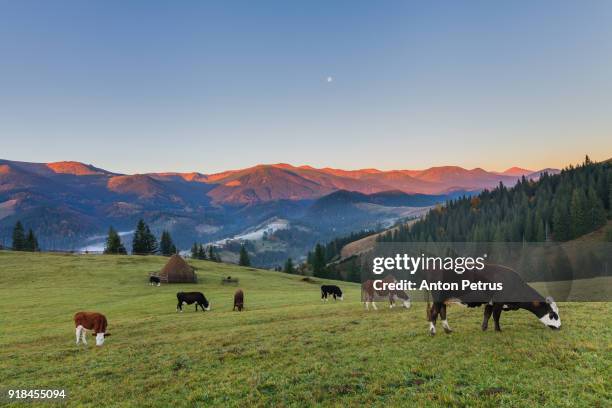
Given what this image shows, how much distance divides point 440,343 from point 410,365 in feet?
10.4

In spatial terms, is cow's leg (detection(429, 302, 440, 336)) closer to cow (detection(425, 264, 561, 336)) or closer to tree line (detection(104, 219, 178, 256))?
cow (detection(425, 264, 561, 336))

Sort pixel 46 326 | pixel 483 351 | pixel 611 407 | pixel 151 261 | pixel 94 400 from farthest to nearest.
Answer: pixel 151 261
pixel 46 326
pixel 483 351
pixel 94 400
pixel 611 407

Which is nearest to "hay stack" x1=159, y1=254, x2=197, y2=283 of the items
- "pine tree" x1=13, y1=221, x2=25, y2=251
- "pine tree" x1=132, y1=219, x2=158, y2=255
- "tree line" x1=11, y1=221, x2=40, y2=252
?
"pine tree" x1=132, y1=219, x2=158, y2=255

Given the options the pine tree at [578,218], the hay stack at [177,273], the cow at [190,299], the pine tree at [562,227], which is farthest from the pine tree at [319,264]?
the cow at [190,299]

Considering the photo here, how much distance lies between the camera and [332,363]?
48.2 ft

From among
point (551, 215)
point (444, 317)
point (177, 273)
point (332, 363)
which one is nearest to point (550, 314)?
point (444, 317)

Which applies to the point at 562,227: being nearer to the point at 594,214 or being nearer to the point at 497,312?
the point at 594,214

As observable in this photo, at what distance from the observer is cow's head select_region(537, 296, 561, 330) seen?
1617cm

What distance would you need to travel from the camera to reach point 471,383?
1141cm

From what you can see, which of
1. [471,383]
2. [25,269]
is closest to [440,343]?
[471,383]

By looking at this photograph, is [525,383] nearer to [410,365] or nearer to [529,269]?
[410,365]

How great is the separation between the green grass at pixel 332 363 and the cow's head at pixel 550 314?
56cm

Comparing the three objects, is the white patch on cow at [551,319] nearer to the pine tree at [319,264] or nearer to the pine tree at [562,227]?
the pine tree at [319,264]

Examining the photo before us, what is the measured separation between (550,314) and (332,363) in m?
10.5
